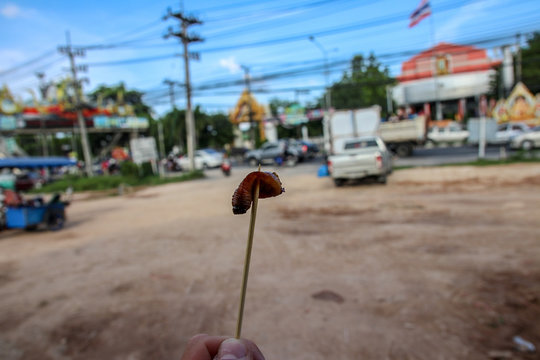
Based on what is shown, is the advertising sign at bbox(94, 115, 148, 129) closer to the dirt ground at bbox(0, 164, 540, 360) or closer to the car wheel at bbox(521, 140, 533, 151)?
the dirt ground at bbox(0, 164, 540, 360)

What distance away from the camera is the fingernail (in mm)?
715

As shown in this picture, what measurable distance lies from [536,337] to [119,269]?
482 centimetres

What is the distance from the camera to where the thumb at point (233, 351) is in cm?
71

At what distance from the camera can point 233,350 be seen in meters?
0.73

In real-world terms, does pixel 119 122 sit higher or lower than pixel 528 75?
lower

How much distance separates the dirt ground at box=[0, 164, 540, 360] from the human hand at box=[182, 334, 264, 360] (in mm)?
2210

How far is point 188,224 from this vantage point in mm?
8227

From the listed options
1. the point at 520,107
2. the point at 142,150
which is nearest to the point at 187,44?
the point at 142,150

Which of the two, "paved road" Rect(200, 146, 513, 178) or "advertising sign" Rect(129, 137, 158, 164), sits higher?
"advertising sign" Rect(129, 137, 158, 164)

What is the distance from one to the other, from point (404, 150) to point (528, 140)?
620cm

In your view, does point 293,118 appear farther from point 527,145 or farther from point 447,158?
point 527,145

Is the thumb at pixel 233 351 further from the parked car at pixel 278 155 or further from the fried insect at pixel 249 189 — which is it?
the parked car at pixel 278 155

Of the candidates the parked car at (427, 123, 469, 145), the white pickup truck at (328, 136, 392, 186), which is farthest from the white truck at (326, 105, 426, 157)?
the parked car at (427, 123, 469, 145)

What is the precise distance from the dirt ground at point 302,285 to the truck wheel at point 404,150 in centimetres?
1363
